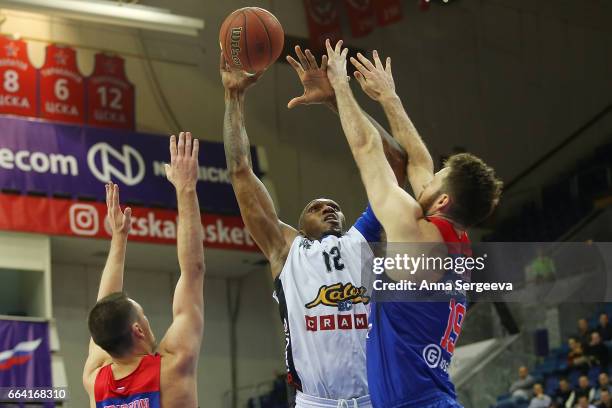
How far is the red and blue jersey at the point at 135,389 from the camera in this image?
490cm

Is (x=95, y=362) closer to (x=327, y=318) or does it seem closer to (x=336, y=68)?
(x=327, y=318)

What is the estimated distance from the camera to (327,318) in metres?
5.95

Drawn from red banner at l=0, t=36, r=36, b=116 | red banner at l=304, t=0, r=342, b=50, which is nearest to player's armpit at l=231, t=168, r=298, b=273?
red banner at l=0, t=36, r=36, b=116

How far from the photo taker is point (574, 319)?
17.9 metres

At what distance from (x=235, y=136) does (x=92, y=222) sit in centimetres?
1184

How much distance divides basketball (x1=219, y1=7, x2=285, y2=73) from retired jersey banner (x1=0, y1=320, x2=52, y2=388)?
1011 centimetres

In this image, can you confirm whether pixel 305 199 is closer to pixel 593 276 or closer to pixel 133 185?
pixel 133 185

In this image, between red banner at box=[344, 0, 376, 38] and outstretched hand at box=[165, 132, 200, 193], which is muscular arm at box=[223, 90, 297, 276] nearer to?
outstretched hand at box=[165, 132, 200, 193]

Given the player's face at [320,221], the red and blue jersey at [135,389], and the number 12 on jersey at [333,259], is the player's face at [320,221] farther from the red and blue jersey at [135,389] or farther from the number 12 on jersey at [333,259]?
the red and blue jersey at [135,389]

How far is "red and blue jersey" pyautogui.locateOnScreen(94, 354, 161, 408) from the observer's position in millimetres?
4902

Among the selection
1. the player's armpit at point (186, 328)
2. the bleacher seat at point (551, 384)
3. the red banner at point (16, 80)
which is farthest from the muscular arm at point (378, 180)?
the red banner at point (16, 80)

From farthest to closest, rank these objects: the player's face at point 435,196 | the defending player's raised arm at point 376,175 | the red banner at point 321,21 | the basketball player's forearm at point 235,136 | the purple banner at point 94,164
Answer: the red banner at point 321,21 → the purple banner at point 94,164 → the basketball player's forearm at point 235,136 → the player's face at point 435,196 → the defending player's raised arm at point 376,175

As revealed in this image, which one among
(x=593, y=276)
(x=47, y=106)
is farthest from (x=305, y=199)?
(x=593, y=276)

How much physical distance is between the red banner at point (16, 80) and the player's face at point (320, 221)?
1249 cm
